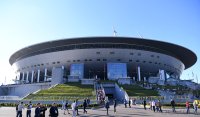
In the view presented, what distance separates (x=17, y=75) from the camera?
82.9 metres

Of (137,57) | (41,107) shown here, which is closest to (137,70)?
(137,57)

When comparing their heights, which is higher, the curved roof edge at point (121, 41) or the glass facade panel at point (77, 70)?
the curved roof edge at point (121, 41)

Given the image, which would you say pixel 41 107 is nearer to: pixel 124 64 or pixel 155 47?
pixel 124 64

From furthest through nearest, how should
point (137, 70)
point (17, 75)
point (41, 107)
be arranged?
point (17, 75), point (137, 70), point (41, 107)

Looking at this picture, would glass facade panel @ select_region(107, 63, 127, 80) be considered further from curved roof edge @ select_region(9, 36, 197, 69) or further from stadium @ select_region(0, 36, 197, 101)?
curved roof edge @ select_region(9, 36, 197, 69)

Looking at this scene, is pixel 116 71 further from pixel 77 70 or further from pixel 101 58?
pixel 77 70

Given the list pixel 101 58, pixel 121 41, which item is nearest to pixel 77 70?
pixel 101 58

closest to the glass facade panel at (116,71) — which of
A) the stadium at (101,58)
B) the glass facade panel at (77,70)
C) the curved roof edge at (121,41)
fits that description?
the stadium at (101,58)

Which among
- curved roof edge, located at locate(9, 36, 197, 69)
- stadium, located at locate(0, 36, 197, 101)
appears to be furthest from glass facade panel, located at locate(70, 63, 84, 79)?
curved roof edge, located at locate(9, 36, 197, 69)

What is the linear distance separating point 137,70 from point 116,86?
24.8 metres

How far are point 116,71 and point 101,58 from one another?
6110mm

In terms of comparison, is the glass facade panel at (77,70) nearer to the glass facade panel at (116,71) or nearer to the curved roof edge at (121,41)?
the curved roof edge at (121,41)

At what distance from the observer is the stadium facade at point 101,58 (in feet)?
219

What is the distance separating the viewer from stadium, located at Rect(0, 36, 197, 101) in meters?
66.6
